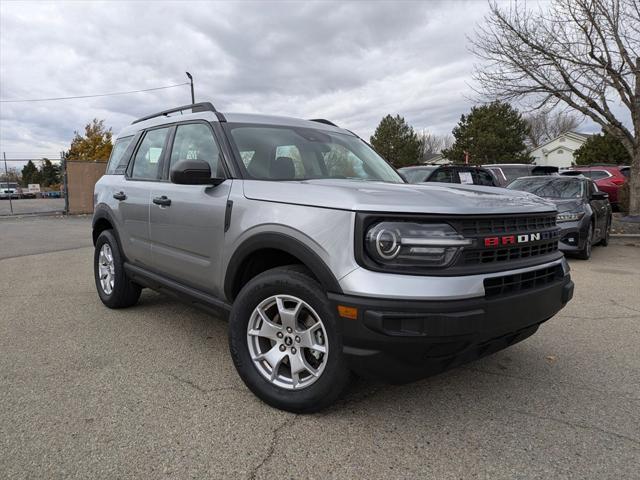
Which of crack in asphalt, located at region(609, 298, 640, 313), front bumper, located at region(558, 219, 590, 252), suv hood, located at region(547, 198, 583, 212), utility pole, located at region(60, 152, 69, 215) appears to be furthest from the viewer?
utility pole, located at region(60, 152, 69, 215)

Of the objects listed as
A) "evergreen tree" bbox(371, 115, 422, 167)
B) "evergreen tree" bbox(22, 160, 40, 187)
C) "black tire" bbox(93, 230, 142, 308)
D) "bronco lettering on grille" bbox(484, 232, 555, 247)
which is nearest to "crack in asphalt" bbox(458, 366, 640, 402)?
"bronco lettering on grille" bbox(484, 232, 555, 247)

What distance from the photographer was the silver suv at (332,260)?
217 cm

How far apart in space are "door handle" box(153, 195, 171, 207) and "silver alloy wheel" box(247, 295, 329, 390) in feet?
4.46

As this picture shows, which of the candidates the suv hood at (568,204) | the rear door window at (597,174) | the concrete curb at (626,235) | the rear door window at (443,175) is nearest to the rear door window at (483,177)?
the rear door window at (443,175)

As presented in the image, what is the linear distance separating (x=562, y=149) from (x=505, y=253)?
59.8 meters

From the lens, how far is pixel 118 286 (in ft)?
14.9

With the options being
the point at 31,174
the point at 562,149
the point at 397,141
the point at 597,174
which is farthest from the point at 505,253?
the point at 31,174

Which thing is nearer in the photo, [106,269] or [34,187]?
[106,269]

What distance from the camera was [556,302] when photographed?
2.66m

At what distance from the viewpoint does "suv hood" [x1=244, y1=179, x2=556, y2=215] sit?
2.25 meters

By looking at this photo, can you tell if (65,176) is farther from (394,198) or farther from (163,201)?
(394,198)

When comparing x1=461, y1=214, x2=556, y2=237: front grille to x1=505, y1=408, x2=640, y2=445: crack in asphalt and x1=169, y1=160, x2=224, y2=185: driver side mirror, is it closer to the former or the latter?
x1=505, y1=408, x2=640, y2=445: crack in asphalt

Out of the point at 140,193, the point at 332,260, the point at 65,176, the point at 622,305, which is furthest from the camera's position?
the point at 65,176

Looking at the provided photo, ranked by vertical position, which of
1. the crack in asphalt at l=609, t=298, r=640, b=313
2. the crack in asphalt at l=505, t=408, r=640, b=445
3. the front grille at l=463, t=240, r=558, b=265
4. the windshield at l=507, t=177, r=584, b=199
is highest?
the windshield at l=507, t=177, r=584, b=199
